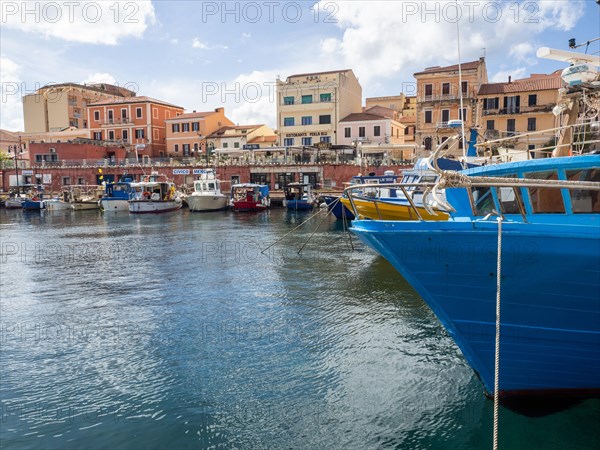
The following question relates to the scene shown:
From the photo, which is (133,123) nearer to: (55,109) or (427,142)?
(55,109)

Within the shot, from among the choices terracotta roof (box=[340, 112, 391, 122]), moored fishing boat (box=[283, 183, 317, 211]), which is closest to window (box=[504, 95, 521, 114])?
terracotta roof (box=[340, 112, 391, 122])

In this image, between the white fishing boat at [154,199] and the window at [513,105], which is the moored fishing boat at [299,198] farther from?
the window at [513,105]

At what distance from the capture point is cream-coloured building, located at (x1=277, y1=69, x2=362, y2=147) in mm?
60969

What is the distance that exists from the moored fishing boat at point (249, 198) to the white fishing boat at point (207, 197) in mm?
1381

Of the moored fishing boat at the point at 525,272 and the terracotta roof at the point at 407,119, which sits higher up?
the terracotta roof at the point at 407,119

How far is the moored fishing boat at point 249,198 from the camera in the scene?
4722 centimetres

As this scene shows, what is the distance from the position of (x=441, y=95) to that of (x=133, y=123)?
142ft

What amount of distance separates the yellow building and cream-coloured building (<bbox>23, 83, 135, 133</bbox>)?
63.6 metres

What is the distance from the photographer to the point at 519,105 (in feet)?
165

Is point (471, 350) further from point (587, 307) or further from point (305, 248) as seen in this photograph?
point (305, 248)

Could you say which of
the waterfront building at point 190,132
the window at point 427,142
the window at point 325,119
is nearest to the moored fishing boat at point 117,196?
the waterfront building at point 190,132

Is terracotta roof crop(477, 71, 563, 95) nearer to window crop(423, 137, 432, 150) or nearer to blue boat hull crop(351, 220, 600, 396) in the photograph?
window crop(423, 137, 432, 150)

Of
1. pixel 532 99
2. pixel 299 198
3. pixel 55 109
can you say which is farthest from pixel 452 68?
pixel 55 109

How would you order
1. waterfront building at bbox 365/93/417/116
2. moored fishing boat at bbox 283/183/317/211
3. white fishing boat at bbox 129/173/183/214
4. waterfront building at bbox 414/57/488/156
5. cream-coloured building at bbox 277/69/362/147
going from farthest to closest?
1. waterfront building at bbox 365/93/417/116
2. cream-coloured building at bbox 277/69/362/147
3. waterfront building at bbox 414/57/488/156
4. white fishing boat at bbox 129/173/183/214
5. moored fishing boat at bbox 283/183/317/211
